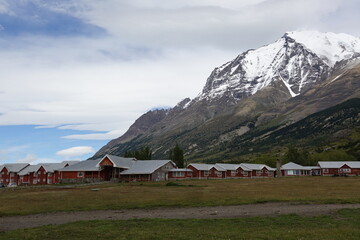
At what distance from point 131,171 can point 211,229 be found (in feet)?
322

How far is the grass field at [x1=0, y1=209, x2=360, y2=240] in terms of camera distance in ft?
72.3

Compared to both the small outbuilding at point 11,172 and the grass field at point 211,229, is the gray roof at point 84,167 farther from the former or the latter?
the grass field at point 211,229

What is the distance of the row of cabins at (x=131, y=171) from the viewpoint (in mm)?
119500

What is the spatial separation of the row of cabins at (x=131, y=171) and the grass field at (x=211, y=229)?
90.3 meters

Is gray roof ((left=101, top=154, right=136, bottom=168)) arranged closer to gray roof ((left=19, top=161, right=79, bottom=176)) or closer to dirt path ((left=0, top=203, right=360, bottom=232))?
gray roof ((left=19, top=161, right=79, bottom=176))

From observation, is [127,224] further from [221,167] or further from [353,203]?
[221,167]

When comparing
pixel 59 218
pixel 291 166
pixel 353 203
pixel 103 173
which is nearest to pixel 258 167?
pixel 291 166

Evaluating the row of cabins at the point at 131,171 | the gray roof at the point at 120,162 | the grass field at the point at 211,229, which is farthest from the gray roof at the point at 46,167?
the grass field at the point at 211,229

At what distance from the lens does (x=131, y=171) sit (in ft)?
395

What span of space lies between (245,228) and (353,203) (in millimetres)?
22420

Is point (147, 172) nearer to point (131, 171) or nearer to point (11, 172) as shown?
point (131, 171)

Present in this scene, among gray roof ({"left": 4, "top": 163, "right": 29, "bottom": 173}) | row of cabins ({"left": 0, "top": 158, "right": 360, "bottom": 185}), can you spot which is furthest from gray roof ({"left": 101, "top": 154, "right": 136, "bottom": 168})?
gray roof ({"left": 4, "top": 163, "right": 29, "bottom": 173})

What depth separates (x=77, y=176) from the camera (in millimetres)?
118938

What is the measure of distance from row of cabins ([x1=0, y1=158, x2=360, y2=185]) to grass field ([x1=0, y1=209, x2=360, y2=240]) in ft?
296
